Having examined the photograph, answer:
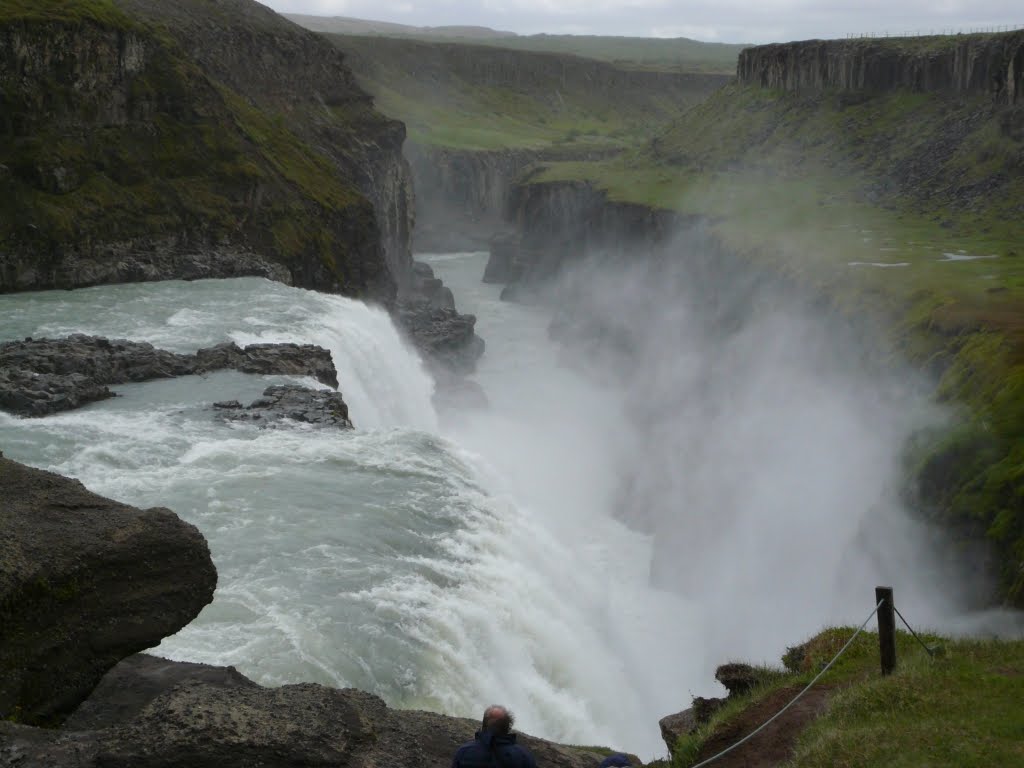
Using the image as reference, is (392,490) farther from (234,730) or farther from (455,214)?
(455,214)

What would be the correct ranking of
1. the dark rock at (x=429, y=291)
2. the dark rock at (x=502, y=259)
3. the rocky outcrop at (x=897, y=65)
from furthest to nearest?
the dark rock at (x=502, y=259)
the dark rock at (x=429, y=291)
the rocky outcrop at (x=897, y=65)

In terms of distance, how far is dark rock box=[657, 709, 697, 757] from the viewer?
17163 mm

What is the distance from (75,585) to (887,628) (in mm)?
10045

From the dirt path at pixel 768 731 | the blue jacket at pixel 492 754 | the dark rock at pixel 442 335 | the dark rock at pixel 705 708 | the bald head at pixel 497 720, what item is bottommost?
the dark rock at pixel 442 335

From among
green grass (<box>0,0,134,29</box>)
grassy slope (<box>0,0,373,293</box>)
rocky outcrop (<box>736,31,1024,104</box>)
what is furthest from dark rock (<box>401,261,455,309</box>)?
rocky outcrop (<box>736,31,1024,104</box>)

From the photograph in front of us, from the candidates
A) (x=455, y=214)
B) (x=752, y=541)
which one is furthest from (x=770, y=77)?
(x=752, y=541)

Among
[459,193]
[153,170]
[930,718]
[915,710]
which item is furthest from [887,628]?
[459,193]

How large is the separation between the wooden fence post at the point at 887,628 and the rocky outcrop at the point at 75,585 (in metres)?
8.53

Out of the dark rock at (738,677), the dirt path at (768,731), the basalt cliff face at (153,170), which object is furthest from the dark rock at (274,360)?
the dirt path at (768,731)

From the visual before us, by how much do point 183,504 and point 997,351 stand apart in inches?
1066

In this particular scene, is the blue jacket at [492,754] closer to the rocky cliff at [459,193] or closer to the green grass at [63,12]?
the green grass at [63,12]

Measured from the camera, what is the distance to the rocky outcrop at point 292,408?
107 feet

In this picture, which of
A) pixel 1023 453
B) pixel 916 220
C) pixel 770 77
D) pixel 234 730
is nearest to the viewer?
pixel 234 730

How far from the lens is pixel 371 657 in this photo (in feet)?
65.0
